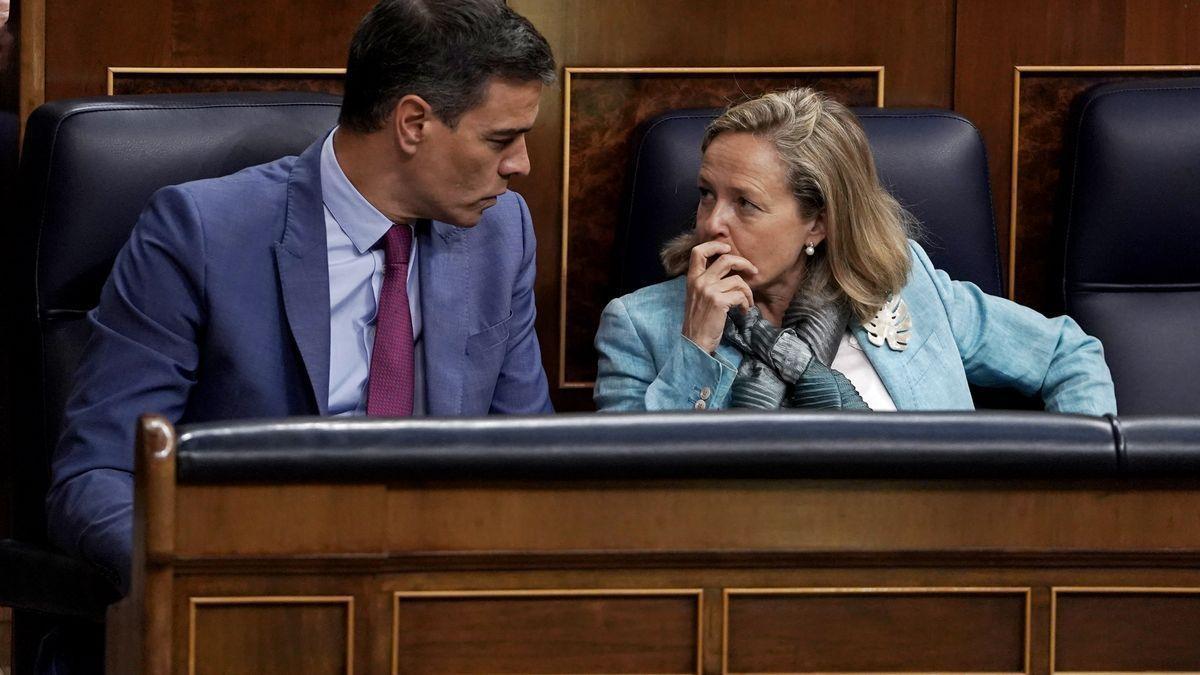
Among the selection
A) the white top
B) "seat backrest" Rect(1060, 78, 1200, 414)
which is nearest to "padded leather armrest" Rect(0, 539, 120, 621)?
the white top

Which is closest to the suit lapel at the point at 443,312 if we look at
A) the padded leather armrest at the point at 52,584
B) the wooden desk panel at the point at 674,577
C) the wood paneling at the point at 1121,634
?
the padded leather armrest at the point at 52,584

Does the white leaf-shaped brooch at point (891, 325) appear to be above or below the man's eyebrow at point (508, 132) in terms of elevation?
below

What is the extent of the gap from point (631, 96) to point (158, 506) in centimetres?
146

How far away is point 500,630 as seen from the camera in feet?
3.34

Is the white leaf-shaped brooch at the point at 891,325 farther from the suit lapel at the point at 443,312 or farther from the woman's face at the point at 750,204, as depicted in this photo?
the suit lapel at the point at 443,312

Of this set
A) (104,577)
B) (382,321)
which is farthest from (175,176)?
(104,577)

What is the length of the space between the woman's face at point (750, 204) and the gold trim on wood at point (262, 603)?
1.12 meters

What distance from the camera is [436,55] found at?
1.78 metres

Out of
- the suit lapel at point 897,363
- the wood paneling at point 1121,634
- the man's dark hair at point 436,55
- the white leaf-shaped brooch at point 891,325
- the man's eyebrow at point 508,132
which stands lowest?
the wood paneling at point 1121,634

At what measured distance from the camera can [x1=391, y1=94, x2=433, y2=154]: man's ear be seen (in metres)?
1.79

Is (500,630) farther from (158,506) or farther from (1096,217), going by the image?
(1096,217)

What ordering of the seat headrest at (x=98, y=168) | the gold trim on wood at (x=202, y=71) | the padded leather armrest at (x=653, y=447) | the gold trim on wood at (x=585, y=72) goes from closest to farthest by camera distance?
the padded leather armrest at (x=653, y=447) < the seat headrest at (x=98, y=168) < the gold trim on wood at (x=202, y=71) < the gold trim on wood at (x=585, y=72)

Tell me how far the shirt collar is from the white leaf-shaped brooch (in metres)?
0.68

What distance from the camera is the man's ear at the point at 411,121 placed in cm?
179
